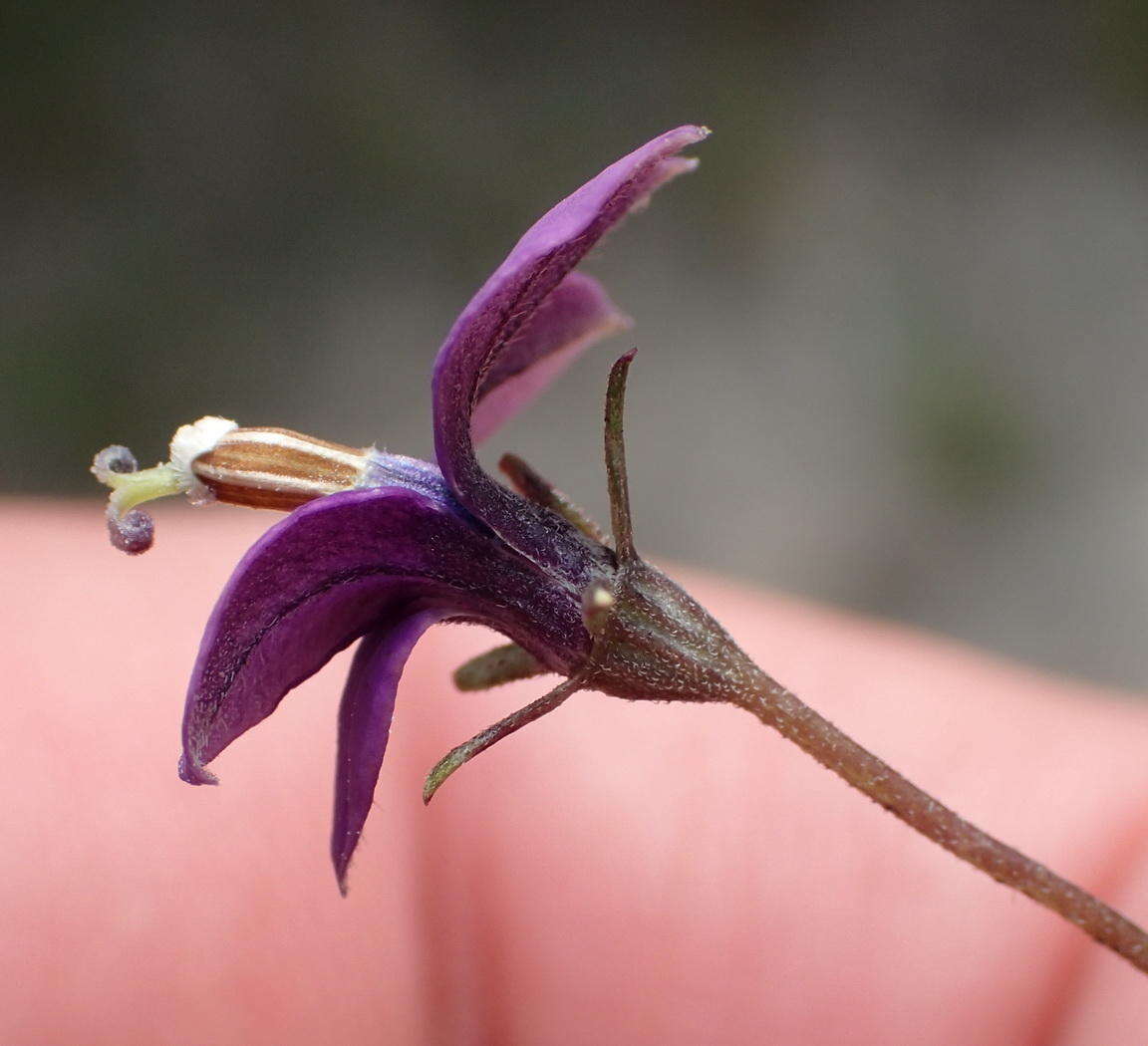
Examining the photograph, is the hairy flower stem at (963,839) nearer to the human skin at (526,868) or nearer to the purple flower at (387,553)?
the purple flower at (387,553)

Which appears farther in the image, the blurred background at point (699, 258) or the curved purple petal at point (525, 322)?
the blurred background at point (699, 258)

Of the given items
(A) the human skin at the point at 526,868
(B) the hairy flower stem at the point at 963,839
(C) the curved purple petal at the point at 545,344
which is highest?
(C) the curved purple petal at the point at 545,344

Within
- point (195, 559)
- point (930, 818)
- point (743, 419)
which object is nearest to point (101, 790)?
point (195, 559)

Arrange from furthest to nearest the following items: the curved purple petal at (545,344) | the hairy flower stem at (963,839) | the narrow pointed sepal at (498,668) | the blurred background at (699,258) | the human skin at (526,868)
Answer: the blurred background at (699,258) < the human skin at (526,868) < the curved purple petal at (545,344) < the narrow pointed sepal at (498,668) < the hairy flower stem at (963,839)

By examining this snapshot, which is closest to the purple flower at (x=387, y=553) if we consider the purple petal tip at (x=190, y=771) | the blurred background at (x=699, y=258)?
the purple petal tip at (x=190, y=771)

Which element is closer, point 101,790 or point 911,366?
point 101,790

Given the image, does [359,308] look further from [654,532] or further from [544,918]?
[544,918]

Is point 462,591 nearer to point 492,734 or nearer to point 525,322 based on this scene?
point 492,734
